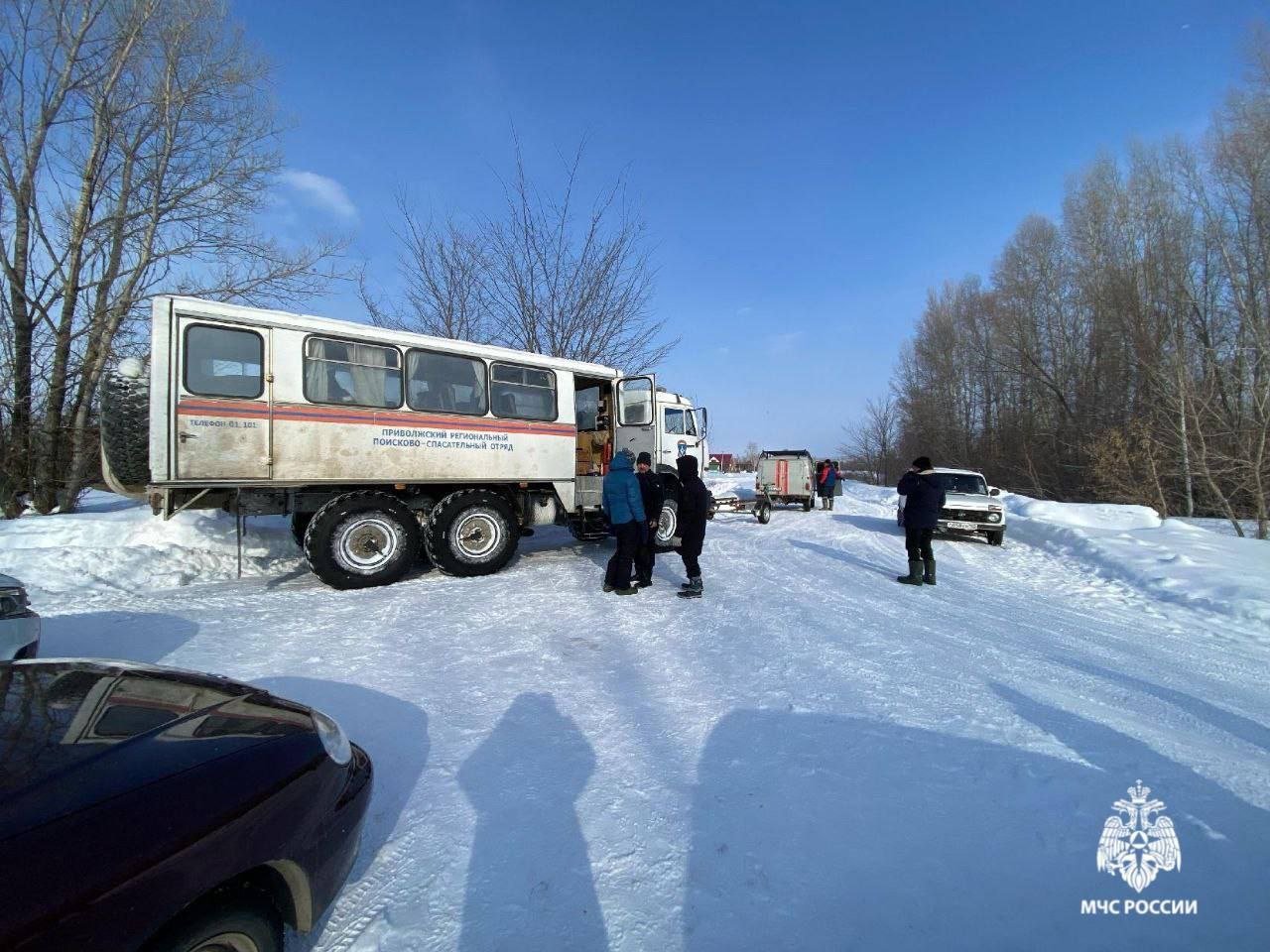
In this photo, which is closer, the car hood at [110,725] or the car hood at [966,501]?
the car hood at [110,725]

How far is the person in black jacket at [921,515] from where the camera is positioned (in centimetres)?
738

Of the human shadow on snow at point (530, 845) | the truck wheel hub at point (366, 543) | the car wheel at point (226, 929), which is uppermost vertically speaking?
the truck wheel hub at point (366, 543)

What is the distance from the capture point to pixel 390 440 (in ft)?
22.9

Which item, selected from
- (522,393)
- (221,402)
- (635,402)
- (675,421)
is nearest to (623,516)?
(522,393)

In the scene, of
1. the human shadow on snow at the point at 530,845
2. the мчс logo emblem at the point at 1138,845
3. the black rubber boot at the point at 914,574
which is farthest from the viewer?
the black rubber boot at the point at 914,574

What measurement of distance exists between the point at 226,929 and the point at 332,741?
73cm

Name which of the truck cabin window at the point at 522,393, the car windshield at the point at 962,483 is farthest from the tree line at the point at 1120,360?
the truck cabin window at the point at 522,393

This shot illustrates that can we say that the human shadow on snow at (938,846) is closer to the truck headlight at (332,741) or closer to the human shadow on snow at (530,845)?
the human shadow on snow at (530,845)

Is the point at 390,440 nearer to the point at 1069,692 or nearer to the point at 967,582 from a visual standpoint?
the point at 1069,692

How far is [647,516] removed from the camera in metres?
7.11

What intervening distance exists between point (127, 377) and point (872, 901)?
7.86m

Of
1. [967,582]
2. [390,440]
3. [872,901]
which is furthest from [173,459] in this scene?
[967,582]

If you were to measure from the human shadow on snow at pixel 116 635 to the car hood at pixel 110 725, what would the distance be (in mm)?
2934

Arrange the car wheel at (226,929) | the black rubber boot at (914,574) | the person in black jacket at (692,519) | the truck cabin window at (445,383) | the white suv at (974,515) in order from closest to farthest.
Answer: the car wheel at (226,929) → the person in black jacket at (692,519) → the truck cabin window at (445,383) → the black rubber boot at (914,574) → the white suv at (974,515)
